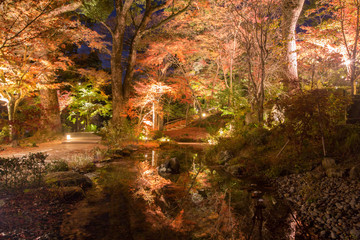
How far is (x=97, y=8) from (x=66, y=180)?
1093 centimetres

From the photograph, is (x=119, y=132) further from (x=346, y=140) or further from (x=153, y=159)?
(x=346, y=140)

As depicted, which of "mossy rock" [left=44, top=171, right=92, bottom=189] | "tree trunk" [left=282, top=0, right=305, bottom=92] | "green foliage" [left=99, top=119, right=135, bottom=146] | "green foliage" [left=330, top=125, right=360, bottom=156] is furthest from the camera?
"green foliage" [left=99, top=119, right=135, bottom=146]

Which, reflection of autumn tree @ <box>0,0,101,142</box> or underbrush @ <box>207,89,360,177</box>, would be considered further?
reflection of autumn tree @ <box>0,0,101,142</box>

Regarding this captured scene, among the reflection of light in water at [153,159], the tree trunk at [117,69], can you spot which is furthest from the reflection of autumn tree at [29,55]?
the reflection of light in water at [153,159]

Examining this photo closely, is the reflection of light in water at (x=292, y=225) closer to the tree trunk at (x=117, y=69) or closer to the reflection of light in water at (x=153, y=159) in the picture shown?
the reflection of light in water at (x=153, y=159)

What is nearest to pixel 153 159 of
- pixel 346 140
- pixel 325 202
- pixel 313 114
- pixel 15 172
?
pixel 15 172

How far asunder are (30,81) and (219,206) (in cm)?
958

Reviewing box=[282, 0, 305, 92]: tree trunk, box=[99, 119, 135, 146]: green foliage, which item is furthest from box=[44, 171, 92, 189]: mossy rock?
box=[282, 0, 305, 92]: tree trunk

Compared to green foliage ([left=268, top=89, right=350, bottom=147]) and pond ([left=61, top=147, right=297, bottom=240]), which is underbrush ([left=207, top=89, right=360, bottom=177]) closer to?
green foliage ([left=268, top=89, right=350, bottom=147])

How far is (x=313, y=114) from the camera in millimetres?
5805

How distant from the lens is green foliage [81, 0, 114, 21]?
39.3 ft

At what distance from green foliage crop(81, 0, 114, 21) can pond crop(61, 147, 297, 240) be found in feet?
32.7

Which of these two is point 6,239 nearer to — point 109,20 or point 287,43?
point 287,43

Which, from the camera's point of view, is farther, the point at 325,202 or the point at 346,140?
the point at 346,140
